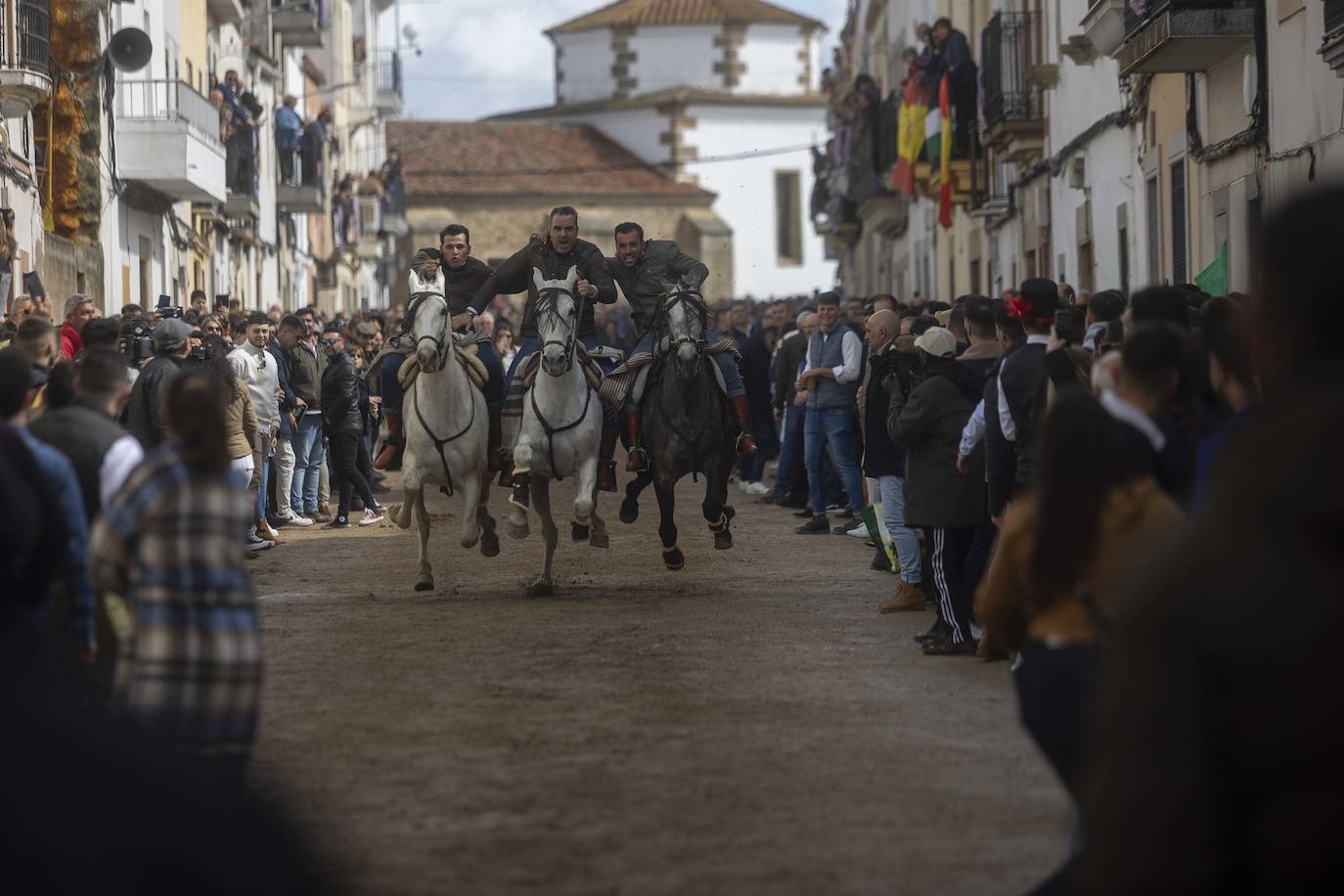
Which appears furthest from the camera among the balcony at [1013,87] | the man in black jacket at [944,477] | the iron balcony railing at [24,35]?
the balcony at [1013,87]

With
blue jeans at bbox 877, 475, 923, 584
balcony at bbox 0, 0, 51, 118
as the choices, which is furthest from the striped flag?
blue jeans at bbox 877, 475, 923, 584

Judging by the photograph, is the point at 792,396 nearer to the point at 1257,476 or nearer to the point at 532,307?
the point at 532,307

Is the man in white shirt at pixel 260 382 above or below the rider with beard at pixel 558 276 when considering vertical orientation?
below

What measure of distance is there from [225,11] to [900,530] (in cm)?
3327

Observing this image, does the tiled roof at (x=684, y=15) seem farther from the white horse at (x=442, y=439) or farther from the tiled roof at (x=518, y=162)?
the white horse at (x=442, y=439)

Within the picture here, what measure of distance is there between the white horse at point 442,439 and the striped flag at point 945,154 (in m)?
19.3

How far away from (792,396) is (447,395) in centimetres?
763

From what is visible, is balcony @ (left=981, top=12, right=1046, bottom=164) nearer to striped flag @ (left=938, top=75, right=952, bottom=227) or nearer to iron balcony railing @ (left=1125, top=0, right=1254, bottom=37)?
striped flag @ (left=938, top=75, right=952, bottom=227)

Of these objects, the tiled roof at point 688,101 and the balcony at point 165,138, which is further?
the tiled roof at point 688,101

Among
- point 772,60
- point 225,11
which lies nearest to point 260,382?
point 225,11

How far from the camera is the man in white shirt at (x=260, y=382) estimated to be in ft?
63.7

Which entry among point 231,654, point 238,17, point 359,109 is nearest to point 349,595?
point 231,654

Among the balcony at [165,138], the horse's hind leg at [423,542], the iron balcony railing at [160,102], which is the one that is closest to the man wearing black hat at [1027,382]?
the horse's hind leg at [423,542]

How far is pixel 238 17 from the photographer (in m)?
46.0
